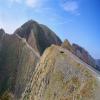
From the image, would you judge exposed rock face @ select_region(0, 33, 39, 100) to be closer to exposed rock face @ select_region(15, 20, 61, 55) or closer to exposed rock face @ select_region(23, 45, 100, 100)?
exposed rock face @ select_region(15, 20, 61, 55)

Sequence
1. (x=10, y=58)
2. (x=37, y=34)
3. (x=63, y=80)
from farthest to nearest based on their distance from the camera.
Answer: (x=37, y=34), (x=10, y=58), (x=63, y=80)

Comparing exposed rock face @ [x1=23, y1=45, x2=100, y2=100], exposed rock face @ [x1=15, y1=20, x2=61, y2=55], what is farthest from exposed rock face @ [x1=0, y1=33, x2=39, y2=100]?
exposed rock face @ [x1=23, y1=45, x2=100, y2=100]

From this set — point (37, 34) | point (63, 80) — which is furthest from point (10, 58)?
point (63, 80)

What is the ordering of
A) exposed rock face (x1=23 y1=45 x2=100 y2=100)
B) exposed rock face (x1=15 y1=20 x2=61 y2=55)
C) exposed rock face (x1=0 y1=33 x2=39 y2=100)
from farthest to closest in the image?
exposed rock face (x1=15 y1=20 x2=61 y2=55)
exposed rock face (x1=0 y1=33 x2=39 y2=100)
exposed rock face (x1=23 y1=45 x2=100 y2=100)

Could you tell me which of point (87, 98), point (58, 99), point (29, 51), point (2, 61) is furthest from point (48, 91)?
point (2, 61)

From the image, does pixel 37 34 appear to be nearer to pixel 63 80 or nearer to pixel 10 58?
pixel 10 58

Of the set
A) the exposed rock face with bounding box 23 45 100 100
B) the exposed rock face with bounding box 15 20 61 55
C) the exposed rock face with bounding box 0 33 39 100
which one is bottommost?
the exposed rock face with bounding box 23 45 100 100

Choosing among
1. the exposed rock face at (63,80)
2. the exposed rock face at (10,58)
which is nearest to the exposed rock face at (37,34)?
the exposed rock face at (10,58)
